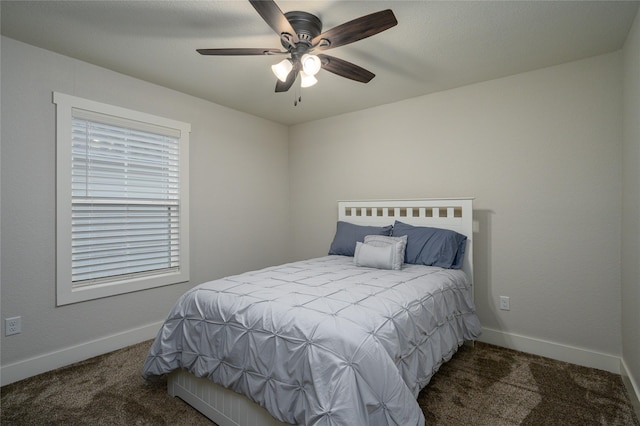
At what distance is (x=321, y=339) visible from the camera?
1.40 metres

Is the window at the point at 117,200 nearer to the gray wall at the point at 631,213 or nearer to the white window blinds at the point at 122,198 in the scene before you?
the white window blinds at the point at 122,198

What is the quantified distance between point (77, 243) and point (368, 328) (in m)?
2.48

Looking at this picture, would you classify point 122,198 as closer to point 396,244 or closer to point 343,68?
point 343,68

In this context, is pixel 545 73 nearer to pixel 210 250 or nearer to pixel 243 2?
pixel 243 2

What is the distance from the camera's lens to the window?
99.1 inches

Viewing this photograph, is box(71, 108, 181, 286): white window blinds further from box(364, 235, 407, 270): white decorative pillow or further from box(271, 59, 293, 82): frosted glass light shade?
box(364, 235, 407, 270): white decorative pillow

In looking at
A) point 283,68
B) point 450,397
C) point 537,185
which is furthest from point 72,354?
point 537,185

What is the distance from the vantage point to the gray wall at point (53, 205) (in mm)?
2277

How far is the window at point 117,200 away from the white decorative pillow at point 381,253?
1826mm

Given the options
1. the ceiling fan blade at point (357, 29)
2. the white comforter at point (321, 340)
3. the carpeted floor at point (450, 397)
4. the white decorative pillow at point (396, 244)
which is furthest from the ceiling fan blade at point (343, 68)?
the carpeted floor at point (450, 397)

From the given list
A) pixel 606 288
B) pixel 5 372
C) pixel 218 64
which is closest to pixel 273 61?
pixel 218 64

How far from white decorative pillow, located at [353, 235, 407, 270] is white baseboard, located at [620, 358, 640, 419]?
1.56 metres

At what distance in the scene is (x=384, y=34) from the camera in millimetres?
2170

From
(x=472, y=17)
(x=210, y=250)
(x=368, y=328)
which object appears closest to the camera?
(x=368, y=328)
